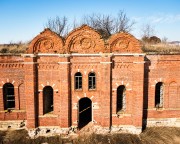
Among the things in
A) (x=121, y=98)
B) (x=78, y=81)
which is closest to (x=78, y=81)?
(x=78, y=81)

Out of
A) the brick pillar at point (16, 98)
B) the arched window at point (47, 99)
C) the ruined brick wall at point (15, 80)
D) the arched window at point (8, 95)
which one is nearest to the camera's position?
the ruined brick wall at point (15, 80)

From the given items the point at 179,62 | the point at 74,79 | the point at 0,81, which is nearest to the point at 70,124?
the point at 74,79

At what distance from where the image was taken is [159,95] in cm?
1792

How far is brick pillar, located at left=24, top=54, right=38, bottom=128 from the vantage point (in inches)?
607

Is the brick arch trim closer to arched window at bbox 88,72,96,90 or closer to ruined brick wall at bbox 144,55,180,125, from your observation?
arched window at bbox 88,72,96,90

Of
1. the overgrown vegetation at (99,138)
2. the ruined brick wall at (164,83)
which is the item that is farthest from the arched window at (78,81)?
the ruined brick wall at (164,83)

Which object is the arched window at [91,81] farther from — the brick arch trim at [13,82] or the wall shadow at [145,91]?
the brick arch trim at [13,82]

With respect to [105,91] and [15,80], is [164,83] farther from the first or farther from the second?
[15,80]

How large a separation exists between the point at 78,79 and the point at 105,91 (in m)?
2.33

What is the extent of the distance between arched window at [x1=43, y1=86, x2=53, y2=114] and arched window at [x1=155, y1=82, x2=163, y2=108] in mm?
9141

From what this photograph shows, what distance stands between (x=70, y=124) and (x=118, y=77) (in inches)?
211

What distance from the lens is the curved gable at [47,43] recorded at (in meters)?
15.5

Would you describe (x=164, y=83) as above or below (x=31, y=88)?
above

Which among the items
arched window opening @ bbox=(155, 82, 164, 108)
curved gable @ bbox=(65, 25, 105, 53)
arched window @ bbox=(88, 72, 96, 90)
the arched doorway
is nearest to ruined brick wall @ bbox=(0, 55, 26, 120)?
curved gable @ bbox=(65, 25, 105, 53)
